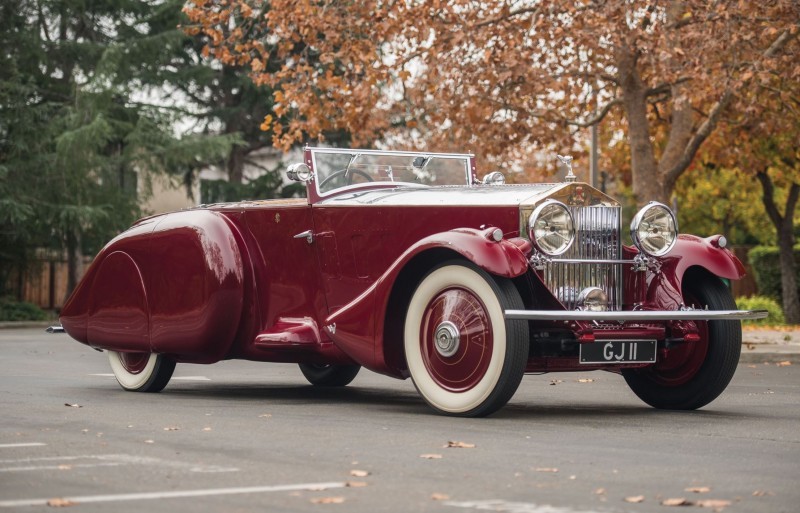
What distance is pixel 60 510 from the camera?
17.4 feet

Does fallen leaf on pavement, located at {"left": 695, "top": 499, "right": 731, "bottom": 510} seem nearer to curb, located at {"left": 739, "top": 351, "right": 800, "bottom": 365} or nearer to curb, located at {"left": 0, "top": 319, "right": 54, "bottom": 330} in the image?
curb, located at {"left": 739, "top": 351, "right": 800, "bottom": 365}

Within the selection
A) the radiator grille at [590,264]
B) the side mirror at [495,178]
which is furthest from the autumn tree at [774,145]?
the radiator grille at [590,264]

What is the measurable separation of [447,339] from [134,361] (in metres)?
3.58

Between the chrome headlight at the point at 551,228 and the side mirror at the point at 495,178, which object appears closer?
the chrome headlight at the point at 551,228

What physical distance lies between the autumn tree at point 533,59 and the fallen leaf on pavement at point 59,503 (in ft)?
46.5

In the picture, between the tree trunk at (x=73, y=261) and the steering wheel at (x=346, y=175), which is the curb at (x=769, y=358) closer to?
the steering wheel at (x=346, y=175)

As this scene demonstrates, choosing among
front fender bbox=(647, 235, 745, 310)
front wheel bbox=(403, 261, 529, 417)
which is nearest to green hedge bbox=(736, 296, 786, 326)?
front fender bbox=(647, 235, 745, 310)

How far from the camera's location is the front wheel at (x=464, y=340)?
8523 mm

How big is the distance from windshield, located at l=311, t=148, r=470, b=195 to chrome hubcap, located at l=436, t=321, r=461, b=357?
6.45 feet

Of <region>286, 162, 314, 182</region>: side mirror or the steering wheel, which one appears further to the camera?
the steering wheel

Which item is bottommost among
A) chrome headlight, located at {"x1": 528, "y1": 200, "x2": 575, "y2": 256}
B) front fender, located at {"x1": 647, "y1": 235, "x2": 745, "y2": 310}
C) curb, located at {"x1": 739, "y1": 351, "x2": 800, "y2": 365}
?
curb, located at {"x1": 739, "y1": 351, "x2": 800, "y2": 365}

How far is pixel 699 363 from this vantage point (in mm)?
9656

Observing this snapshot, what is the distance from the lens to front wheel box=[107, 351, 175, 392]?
11164 millimetres

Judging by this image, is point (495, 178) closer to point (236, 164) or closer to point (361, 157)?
point (361, 157)
